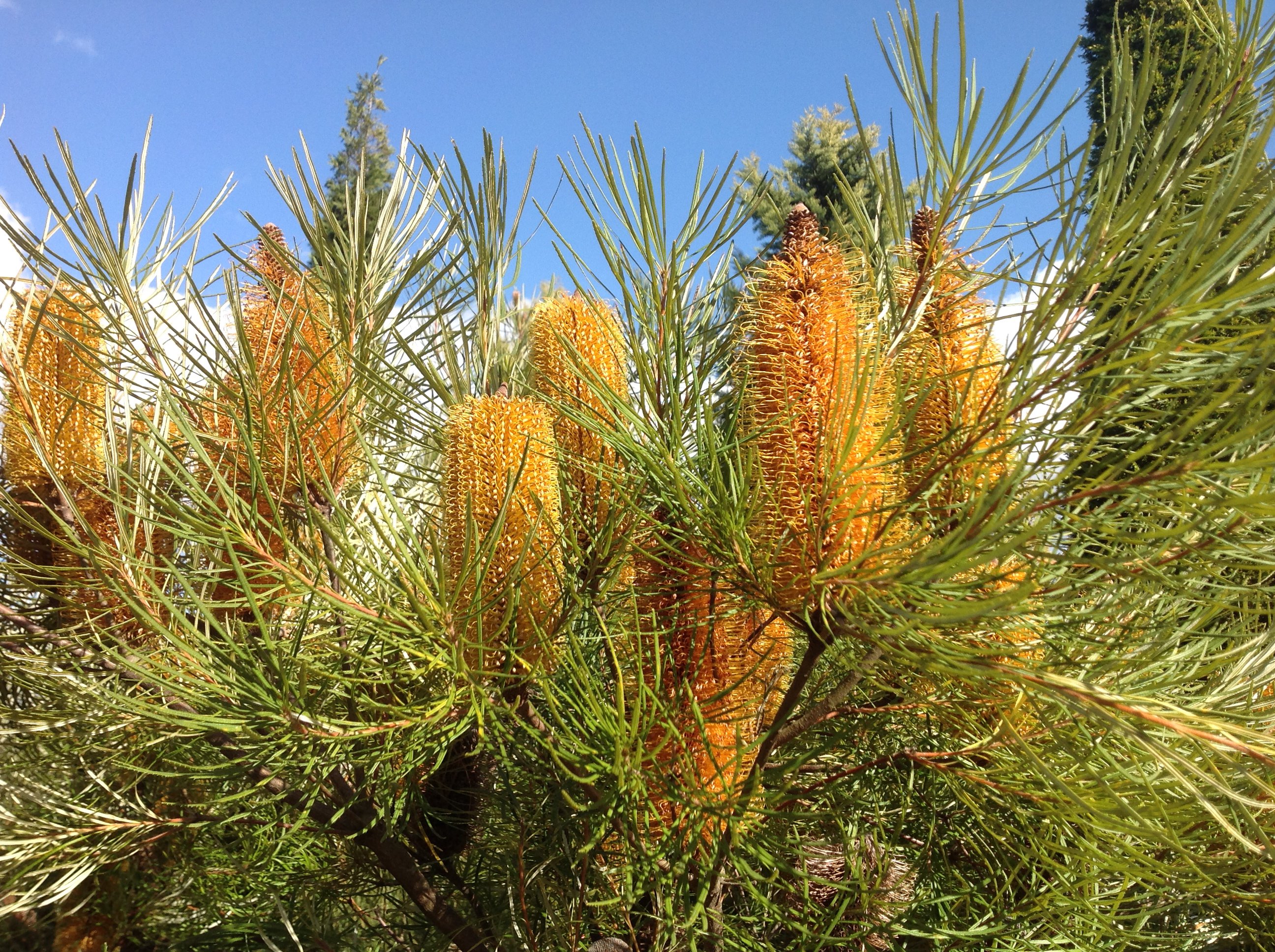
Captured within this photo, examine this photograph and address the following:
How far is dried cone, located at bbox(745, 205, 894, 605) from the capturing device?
596mm

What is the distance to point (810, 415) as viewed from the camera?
0.64 metres

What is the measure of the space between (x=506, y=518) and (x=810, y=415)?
271 mm

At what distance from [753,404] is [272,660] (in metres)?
0.44

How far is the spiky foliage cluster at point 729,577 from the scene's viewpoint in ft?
1.79

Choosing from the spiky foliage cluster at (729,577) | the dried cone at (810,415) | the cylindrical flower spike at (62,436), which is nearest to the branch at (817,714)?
the spiky foliage cluster at (729,577)

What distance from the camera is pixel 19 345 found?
117 centimetres

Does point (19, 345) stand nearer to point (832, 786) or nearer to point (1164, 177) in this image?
point (832, 786)

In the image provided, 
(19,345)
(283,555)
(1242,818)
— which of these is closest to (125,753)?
(283,555)

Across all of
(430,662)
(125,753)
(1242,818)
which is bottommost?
(125,753)

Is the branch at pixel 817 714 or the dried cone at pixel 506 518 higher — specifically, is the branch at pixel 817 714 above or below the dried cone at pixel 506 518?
below

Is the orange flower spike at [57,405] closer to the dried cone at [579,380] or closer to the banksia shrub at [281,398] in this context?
the banksia shrub at [281,398]

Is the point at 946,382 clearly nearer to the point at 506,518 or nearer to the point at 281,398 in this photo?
the point at 506,518

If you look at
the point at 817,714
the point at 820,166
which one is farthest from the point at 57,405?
the point at 820,166

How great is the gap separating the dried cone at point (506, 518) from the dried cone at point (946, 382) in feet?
1.04
